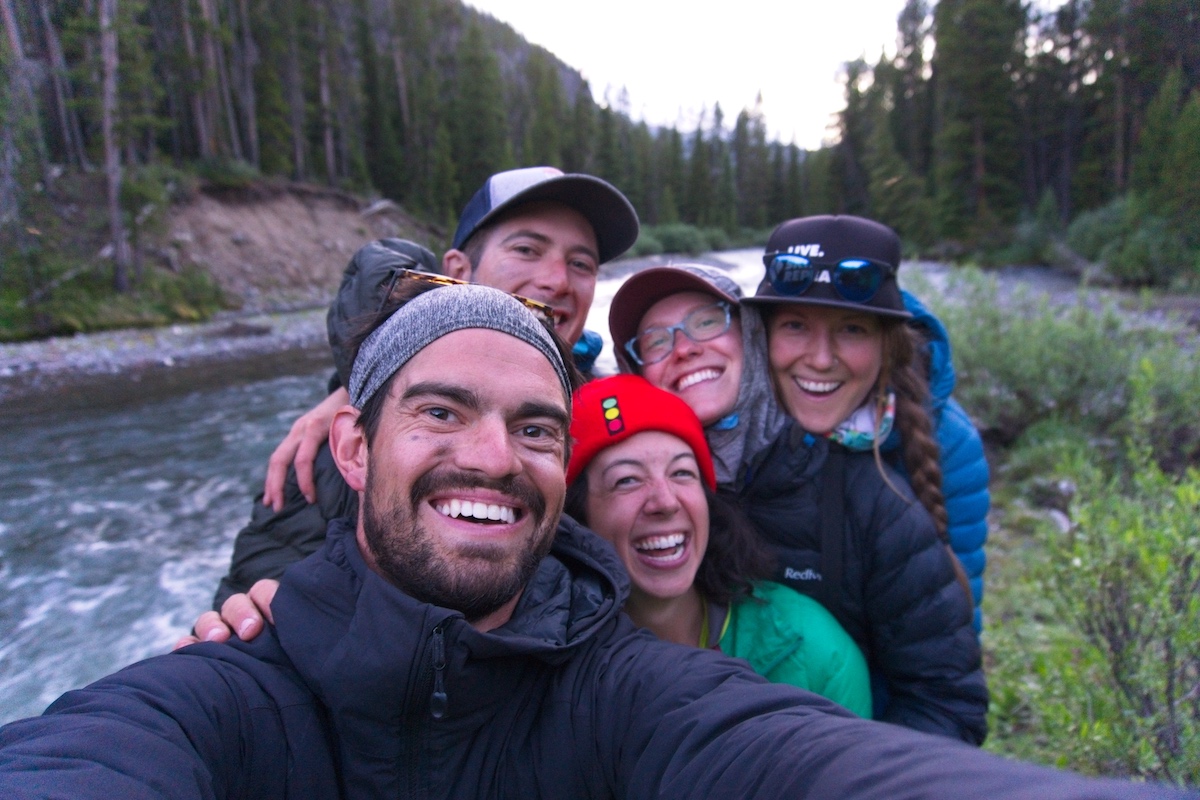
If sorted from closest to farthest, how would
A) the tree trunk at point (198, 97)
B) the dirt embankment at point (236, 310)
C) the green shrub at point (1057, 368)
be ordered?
1. the green shrub at point (1057, 368)
2. the dirt embankment at point (236, 310)
3. the tree trunk at point (198, 97)

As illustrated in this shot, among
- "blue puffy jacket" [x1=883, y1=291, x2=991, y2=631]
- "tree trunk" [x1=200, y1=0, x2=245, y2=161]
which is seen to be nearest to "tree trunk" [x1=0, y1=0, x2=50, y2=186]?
"tree trunk" [x1=200, y1=0, x2=245, y2=161]

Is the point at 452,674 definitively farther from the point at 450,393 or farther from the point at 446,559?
the point at 450,393

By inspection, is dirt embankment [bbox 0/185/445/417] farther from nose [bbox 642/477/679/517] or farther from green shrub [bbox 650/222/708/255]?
green shrub [bbox 650/222/708/255]

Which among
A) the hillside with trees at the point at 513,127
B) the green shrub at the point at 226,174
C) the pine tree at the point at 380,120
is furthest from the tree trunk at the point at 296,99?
the pine tree at the point at 380,120

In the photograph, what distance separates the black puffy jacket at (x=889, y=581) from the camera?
7.57 ft

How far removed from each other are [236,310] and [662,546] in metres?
26.4

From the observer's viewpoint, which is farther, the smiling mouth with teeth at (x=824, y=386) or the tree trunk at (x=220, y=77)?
the tree trunk at (x=220, y=77)

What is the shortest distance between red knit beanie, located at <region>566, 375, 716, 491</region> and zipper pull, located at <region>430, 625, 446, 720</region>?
911 millimetres

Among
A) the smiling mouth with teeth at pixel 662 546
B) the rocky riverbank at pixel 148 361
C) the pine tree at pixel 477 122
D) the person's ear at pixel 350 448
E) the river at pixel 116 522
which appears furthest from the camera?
the pine tree at pixel 477 122

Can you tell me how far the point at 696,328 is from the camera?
2.70m

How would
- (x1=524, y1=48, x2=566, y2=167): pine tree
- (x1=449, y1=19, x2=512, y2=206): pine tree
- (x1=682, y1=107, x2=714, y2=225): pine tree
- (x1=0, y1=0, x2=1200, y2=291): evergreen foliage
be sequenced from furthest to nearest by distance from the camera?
(x1=682, y1=107, x2=714, y2=225): pine tree
(x1=524, y1=48, x2=566, y2=167): pine tree
(x1=449, y1=19, x2=512, y2=206): pine tree
(x1=0, y1=0, x2=1200, y2=291): evergreen foliage

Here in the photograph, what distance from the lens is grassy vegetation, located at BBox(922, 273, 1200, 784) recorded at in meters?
2.63

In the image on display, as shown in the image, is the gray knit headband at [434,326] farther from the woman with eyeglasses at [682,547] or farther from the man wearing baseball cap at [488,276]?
the man wearing baseball cap at [488,276]

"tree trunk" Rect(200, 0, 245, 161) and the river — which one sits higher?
"tree trunk" Rect(200, 0, 245, 161)
